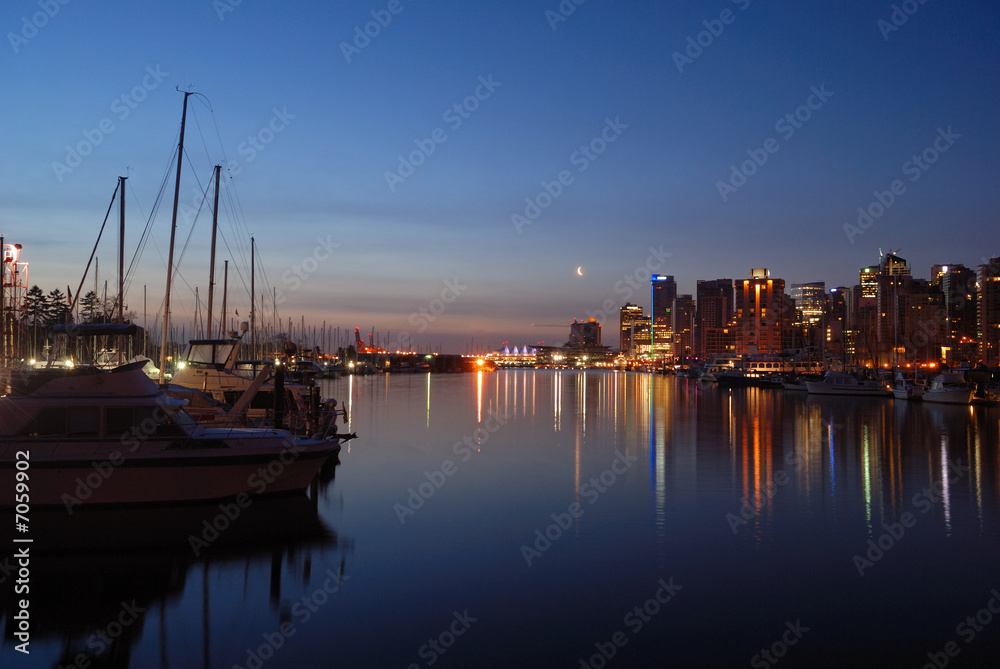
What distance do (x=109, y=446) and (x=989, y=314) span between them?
209489 mm

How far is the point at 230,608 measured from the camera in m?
11.9

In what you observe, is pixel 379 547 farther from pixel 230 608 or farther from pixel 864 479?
pixel 864 479

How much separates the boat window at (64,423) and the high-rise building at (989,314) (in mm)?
194380

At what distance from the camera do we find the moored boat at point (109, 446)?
15.9m

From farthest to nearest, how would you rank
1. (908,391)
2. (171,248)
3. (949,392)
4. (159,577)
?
(908,391) < (949,392) < (171,248) < (159,577)

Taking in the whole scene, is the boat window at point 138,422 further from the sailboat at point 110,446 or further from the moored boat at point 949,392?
the moored boat at point 949,392

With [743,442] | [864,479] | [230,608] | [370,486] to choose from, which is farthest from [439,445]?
[230,608]

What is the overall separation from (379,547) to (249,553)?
8.40ft

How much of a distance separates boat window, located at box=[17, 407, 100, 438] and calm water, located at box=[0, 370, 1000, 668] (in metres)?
1.79

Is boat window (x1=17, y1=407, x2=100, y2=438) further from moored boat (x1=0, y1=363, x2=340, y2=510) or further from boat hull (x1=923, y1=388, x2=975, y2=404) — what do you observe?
boat hull (x1=923, y1=388, x2=975, y2=404)

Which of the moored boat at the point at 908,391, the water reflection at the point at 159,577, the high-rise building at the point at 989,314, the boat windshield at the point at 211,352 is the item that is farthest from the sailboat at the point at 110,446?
the high-rise building at the point at 989,314

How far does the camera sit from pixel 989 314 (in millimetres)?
182750

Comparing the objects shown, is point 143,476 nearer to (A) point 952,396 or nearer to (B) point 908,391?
(A) point 952,396

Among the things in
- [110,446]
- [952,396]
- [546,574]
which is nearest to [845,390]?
[952,396]
